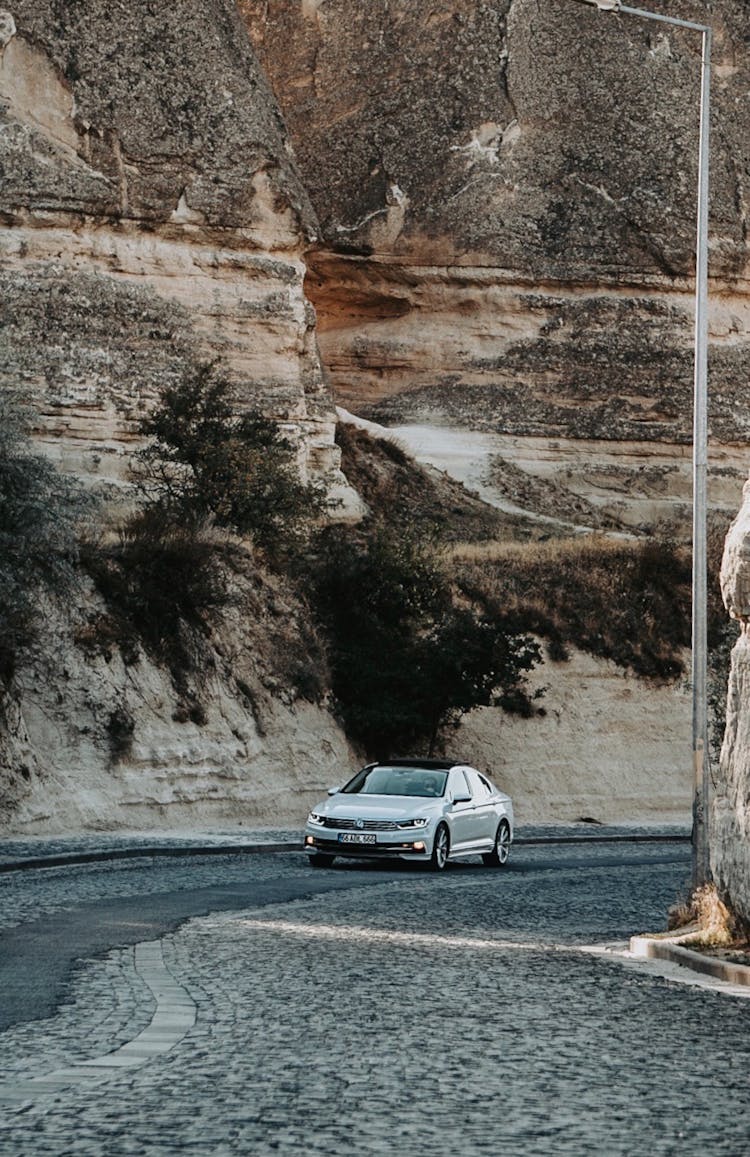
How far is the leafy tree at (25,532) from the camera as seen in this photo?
30.7 m

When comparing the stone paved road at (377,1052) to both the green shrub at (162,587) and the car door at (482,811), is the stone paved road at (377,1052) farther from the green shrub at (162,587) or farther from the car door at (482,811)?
the green shrub at (162,587)

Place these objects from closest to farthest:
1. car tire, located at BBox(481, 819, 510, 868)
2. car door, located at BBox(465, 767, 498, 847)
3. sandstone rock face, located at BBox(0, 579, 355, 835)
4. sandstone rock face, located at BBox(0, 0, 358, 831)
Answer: car door, located at BBox(465, 767, 498, 847) < car tire, located at BBox(481, 819, 510, 868) < sandstone rock face, located at BBox(0, 579, 355, 835) < sandstone rock face, located at BBox(0, 0, 358, 831)

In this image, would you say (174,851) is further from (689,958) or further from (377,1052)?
(377,1052)

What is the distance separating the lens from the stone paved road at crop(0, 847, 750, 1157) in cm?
764

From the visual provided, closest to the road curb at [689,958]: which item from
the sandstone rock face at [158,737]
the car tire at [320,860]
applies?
the car tire at [320,860]

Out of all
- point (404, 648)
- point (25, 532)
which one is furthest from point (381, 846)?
point (404, 648)

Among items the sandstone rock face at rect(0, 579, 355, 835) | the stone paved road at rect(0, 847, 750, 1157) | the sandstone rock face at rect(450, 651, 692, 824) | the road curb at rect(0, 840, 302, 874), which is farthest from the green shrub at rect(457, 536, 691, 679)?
the stone paved road at rect(0, 847, 750, 1157)

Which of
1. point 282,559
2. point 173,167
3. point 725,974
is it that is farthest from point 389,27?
point 725,974

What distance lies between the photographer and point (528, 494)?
188 ft

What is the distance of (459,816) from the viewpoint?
25.8m

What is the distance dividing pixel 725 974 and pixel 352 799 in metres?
12.4

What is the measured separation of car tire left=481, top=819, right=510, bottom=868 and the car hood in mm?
1902

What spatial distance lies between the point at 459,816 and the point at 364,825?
1544 mm

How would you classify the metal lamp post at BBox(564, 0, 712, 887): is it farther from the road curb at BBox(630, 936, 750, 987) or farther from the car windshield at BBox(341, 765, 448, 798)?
the car windshield at BBox(341, 765, 448, 798)
